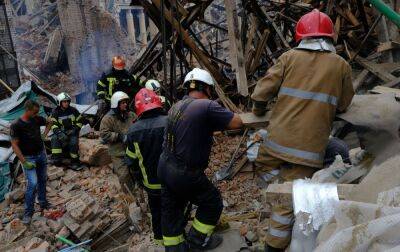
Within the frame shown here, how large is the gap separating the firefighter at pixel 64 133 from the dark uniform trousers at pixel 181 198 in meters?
4.26

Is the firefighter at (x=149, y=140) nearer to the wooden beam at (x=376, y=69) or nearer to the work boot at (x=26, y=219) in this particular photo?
the work boot at (x=26, y=219)

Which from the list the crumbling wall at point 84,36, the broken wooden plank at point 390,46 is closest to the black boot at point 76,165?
the broken wooden plank at point 390,46

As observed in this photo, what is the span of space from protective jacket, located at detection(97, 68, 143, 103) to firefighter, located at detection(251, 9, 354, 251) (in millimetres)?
4814

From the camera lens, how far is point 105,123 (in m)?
5.93

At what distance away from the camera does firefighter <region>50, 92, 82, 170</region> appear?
7.18 meters

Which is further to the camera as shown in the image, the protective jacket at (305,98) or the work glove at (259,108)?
the work glove at (259,108)

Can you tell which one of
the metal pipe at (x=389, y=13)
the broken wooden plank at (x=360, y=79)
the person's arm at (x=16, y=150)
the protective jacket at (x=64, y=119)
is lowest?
the protective jacket at (x=64, y=119)

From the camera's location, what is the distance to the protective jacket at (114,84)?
704 centimetres

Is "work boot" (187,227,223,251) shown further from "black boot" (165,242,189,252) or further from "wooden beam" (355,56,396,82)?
"wooden beam" (355,56,396,82)

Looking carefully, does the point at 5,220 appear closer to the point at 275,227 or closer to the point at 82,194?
the point at 82,194

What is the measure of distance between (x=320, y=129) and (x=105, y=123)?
4021 millimetres

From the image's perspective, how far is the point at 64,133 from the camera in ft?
23.7

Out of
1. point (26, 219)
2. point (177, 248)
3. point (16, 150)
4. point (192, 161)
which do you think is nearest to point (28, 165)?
point (16, 150)

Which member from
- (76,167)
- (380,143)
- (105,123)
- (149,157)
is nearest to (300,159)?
(380,143)
